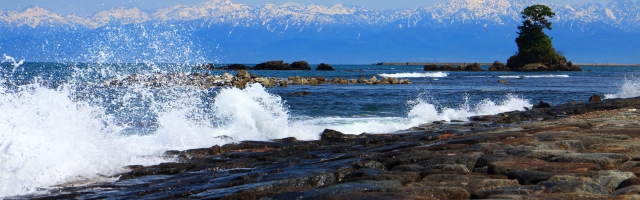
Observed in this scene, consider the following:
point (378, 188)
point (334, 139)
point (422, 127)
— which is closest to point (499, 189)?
point (378, 188)

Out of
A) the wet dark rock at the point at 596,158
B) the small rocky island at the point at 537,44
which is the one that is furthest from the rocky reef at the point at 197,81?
the small rocky island at the point at 537,44

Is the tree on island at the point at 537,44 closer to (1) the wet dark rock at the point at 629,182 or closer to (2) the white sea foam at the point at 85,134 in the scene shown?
(2) the white sea foam at the point at 85,134

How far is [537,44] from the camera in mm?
91375

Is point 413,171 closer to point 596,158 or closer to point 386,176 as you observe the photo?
point 386,176

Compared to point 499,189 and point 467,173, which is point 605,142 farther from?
point 499,189

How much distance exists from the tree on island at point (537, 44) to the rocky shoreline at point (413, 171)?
82240 mm

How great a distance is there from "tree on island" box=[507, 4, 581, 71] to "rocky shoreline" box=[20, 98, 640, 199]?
82.2 meters

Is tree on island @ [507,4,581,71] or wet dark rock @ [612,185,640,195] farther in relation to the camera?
tree on island @ [507,4,581,71]

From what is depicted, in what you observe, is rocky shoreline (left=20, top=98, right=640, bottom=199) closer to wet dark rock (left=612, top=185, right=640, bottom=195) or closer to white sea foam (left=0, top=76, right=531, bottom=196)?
wet dark rock (left=612, top=185, right=640, bottom=195)

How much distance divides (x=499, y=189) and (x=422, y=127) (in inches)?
443

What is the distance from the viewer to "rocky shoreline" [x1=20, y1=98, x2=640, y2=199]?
6.39 metres

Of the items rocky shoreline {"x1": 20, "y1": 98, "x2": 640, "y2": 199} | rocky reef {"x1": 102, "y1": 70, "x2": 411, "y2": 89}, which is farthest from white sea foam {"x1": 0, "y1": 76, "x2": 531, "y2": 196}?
rocky reef {"x1": 102, "y1": 70, "x2": 411, "y2": 89}

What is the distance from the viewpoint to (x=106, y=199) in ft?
26.1

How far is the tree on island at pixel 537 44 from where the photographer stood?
3588 inches
